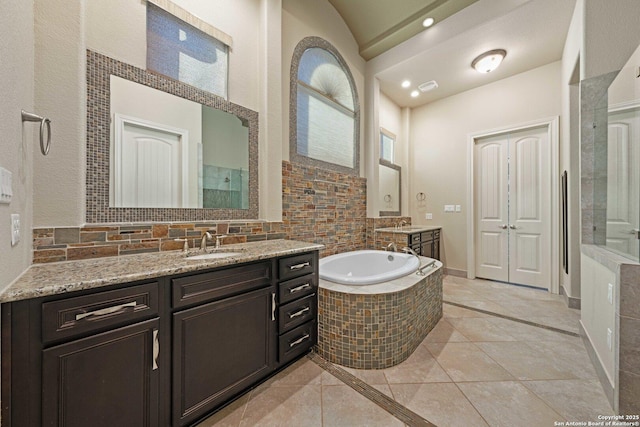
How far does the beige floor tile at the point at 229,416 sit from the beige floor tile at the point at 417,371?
3.08 ft

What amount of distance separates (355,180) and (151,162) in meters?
2.51

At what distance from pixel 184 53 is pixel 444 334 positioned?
128 inches

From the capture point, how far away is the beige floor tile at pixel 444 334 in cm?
207

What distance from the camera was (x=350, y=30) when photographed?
338 cm

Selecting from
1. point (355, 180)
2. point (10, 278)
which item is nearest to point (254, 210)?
point (10, 278)

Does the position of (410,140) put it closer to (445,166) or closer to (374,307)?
(445,166)

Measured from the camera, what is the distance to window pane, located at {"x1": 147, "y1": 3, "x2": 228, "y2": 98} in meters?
1.67

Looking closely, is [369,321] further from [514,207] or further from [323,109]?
[514,207]

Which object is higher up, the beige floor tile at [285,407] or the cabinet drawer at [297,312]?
the cabinet drawer at [297,312]

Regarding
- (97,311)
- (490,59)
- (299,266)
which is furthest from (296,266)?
(490,59)

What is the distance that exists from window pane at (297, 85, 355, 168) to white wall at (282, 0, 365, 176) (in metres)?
0.23

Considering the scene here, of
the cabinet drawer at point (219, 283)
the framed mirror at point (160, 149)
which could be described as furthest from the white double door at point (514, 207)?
the cabinet drawer at point (219, 283)

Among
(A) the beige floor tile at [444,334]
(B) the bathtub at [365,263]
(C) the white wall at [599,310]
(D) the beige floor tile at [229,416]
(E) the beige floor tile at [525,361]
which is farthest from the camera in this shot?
(B) the bathtub at [365,263]

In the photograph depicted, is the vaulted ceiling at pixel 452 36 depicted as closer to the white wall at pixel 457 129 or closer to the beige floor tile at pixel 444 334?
the white wall at pixel 457 129
